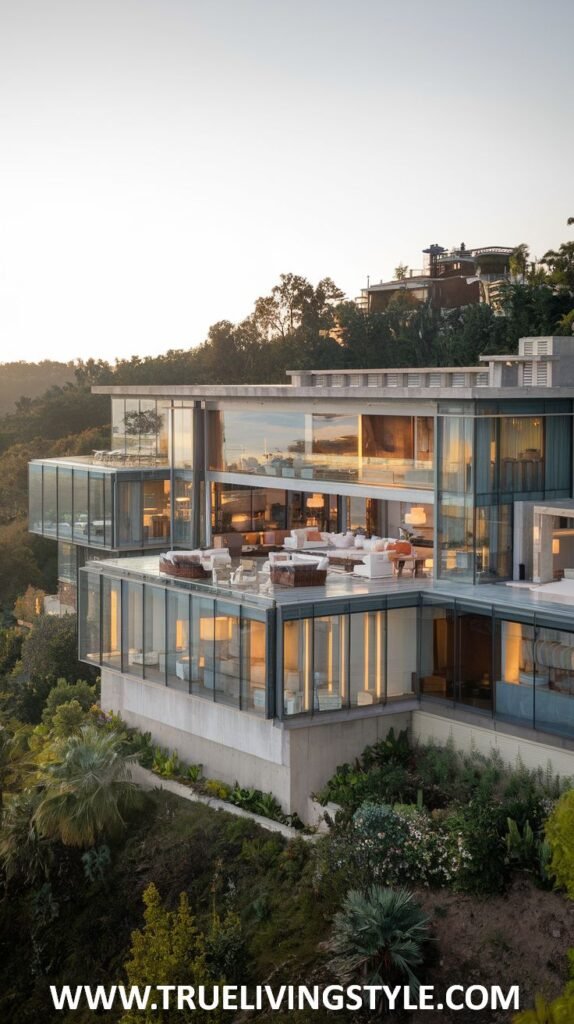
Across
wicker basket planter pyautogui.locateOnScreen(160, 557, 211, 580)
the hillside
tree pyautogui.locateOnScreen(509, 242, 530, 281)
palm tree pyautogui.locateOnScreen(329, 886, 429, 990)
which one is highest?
tree pyautogui.locateOnScreen(509, 242, 530, 281)

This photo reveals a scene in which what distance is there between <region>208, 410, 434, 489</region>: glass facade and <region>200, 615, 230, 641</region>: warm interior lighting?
22.0 feet

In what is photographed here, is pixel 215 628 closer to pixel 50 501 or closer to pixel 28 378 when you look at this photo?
pixel 50 501

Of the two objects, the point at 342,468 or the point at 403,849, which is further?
the point at 342,468

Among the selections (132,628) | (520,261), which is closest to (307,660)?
(132,628)

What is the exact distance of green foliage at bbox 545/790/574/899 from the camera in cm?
1748

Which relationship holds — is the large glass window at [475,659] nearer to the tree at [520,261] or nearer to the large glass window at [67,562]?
the large glass window at [67,562]

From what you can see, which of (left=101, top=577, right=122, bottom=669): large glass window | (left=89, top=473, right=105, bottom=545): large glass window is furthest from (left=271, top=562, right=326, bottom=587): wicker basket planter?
(left=89, top=473, right=105, bottom=545): large glass window

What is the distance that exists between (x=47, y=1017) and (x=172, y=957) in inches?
182

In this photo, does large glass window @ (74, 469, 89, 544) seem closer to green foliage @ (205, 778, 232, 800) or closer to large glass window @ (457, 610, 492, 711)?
green foliage @ (205, 778, 232, 800)

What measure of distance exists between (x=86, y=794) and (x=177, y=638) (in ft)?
12.5

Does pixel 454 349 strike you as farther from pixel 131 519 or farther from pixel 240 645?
pixel 240 645

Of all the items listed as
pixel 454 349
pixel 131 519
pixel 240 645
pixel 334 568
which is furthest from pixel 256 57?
pixel 240 645

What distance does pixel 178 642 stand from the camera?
24.4 meters

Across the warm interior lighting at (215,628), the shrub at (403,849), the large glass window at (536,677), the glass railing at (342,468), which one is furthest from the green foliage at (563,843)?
the glass railing at (342,468)
